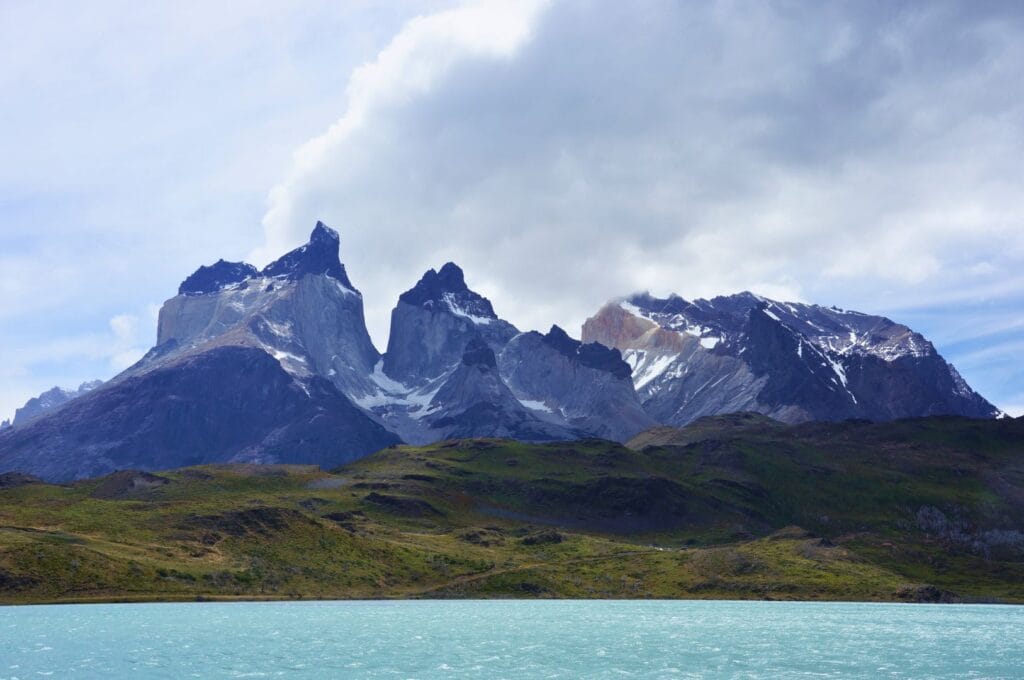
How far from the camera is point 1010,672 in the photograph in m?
111

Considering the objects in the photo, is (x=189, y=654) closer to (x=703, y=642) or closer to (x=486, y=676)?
(x=486, y=676)

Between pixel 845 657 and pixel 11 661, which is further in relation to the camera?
pixel 845 657

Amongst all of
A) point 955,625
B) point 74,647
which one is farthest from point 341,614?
point 955,625

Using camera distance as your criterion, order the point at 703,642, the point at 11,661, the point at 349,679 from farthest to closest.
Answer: the point at 703,642 → the point at 11,661 → the point at 349,679

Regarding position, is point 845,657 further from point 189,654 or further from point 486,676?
point 189,654

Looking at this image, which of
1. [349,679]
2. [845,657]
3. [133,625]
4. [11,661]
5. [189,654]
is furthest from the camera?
[133,625]

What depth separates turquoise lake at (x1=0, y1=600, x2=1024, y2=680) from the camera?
105688 mm

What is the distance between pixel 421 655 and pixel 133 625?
5504cm

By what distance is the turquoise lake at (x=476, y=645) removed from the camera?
106m

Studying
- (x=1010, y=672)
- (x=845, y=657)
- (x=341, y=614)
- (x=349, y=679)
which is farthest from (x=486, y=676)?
(x=341, y=614)

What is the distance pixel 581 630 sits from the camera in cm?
15662

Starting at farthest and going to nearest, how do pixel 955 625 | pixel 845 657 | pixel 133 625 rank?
pixel 955 625 → pixel 133 625 → pixel 845 657

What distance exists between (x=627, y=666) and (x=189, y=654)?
1882 inches

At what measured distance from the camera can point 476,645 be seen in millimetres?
131250
